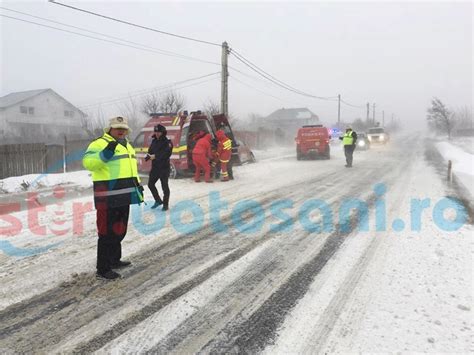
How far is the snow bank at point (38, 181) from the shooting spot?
37.2ft

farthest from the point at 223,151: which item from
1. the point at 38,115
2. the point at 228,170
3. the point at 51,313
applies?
the point at 38,115

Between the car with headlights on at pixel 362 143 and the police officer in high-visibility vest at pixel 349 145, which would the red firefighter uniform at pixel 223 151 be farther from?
the car with headlights on at pixel 362 143

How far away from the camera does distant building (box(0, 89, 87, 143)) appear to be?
47.8 metres

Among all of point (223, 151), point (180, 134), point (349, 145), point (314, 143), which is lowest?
point (223, 151)

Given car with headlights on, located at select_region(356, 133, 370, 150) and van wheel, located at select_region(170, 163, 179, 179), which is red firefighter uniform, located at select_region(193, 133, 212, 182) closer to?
van wheel, located at select_region(170, 163, 179, 179)

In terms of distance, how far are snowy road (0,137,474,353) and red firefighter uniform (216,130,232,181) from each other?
16.4ft

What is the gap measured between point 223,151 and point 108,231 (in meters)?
7.64

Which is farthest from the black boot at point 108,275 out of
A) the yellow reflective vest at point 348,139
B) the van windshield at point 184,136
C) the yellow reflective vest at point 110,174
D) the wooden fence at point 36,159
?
the yellow reflective vest at point 348,139

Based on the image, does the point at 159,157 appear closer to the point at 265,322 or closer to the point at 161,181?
the point at 161,181

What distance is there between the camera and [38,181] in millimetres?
12398

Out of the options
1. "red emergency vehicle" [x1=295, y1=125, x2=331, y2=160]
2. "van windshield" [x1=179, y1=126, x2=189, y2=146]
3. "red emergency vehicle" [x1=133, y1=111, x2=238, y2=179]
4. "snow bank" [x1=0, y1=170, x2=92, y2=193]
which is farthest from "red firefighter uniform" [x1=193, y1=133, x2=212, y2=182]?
"red emergency vehicle" [x1=295, y1=125, x2=331, y2=160]

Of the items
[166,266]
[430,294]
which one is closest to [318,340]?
[430,294]

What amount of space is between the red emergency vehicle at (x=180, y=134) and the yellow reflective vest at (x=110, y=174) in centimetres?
772

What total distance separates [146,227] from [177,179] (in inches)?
236
